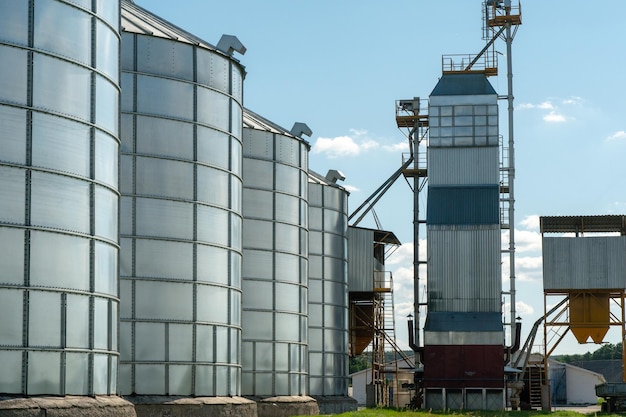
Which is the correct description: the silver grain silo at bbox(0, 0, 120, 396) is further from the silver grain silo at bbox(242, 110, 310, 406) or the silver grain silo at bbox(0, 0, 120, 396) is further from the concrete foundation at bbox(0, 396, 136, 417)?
the silver grain silo at bbox(242, 110, 310, 406)

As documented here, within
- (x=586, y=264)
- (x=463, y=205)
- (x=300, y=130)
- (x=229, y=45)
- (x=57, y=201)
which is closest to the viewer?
(x=57, y=201)

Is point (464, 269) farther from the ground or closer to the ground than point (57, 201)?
closer to the ground

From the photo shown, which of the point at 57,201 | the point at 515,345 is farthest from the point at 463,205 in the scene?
the point at 57,201

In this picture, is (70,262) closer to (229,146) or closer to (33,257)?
(33,257)

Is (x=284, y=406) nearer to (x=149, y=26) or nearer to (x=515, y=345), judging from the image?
(x=149, y=26)

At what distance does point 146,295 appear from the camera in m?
33.5

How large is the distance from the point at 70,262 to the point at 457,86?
4477cm

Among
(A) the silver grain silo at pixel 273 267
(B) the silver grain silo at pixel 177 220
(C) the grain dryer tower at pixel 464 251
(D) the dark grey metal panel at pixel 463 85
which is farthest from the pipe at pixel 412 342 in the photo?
(B) the silver grain silo at pixel 177 220

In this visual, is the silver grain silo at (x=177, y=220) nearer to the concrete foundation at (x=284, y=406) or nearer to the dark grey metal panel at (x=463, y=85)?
the concrete foundation at (x=284, y=406)

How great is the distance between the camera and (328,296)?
57156 mm

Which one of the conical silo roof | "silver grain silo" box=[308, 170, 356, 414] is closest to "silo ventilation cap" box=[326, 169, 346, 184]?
"silver grain silo" box=[308, 170, 356, 414]

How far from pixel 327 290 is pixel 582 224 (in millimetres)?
17834

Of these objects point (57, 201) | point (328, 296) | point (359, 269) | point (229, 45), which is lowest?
point (328, 296)

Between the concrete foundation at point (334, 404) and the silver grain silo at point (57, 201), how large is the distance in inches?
1028
